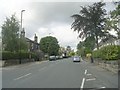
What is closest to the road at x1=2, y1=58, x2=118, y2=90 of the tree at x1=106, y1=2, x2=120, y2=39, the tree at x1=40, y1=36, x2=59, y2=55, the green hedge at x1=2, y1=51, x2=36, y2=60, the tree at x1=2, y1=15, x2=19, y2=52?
the tree at x1=106, y1=2, x2=120, y2=39

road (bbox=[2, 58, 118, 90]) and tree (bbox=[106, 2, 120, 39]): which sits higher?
tree (bbox=[106, 2, 120, 39])

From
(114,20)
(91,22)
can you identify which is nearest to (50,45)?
(91,22)

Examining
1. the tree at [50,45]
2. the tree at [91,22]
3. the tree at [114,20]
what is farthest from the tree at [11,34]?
the tree at [50,45]

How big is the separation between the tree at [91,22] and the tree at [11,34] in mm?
13006

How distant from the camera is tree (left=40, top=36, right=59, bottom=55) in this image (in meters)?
169

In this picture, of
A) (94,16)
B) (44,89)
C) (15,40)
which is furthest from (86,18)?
(44,89)

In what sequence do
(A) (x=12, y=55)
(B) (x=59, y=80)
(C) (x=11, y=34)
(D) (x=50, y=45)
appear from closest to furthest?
(B) (x=59, y=80), (A) (x=12, y=55), (C) (x=11, y=34), (D) (x=50, y=45)

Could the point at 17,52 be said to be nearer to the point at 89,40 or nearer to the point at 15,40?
the point at 15,40

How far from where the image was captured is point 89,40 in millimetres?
66625

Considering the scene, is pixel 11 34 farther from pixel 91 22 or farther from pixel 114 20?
pixel 114 20

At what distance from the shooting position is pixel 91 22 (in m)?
66.1

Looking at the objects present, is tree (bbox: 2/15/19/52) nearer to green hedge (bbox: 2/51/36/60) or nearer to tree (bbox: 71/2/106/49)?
green hedge (bbox: 2/51/36/60)

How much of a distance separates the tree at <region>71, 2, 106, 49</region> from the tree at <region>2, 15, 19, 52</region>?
13.0 m

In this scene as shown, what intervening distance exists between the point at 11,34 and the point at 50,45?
110 meters
